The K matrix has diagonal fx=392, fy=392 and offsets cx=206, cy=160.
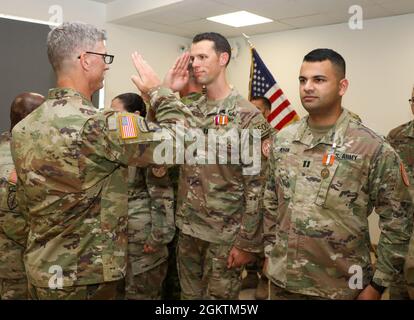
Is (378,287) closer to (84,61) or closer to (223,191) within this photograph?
(223,191)

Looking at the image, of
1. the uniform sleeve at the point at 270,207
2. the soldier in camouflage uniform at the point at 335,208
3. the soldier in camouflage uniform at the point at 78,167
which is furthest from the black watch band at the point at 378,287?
the soldier in camouflage uniform at the point at 78,167

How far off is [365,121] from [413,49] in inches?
38.3

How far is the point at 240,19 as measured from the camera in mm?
5168

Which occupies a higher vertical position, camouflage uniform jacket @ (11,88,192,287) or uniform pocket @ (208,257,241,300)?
camouflage uniform jacket @ (11,88,192,287)

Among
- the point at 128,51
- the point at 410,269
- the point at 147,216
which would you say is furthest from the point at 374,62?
the point at 410,269

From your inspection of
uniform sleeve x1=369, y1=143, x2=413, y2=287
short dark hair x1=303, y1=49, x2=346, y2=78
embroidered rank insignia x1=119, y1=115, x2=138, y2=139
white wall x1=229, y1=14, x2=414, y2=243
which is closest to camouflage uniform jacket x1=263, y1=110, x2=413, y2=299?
uniform sleeve x1=369, y1=143, x2=413, y2=287

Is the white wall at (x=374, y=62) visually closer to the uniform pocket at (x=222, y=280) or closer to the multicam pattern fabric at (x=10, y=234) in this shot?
the uniform pocket at (x=222, y=280)

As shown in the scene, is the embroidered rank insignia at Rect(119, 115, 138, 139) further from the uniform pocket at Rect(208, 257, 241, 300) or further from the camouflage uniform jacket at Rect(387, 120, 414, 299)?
the camouflage uniform jacket at Rect(387, 120, 414, 299)

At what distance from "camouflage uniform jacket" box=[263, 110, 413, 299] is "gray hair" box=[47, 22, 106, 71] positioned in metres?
1.03

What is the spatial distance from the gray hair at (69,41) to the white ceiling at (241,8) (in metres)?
3.05

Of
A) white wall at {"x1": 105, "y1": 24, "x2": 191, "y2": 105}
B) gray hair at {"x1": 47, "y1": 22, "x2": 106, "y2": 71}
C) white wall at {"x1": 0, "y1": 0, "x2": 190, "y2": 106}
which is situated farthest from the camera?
white wall at {"x1": 105, "y1": 24, "x2": 191, "y2": 105}

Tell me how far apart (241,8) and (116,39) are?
5.89 feet

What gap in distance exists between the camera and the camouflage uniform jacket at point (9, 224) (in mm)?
1929

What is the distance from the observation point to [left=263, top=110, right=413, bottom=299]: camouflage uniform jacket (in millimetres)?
1574
